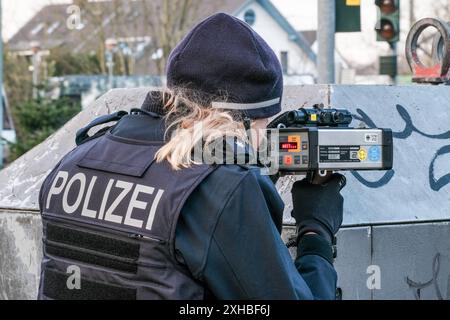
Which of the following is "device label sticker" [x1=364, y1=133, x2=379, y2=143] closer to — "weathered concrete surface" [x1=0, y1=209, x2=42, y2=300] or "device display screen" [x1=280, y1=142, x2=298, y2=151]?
"device display screen" [x1=280, y1=142, x2=298, y2=151]

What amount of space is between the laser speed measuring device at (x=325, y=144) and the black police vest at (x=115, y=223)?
1.66ft

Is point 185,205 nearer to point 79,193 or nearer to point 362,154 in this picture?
point 79,193

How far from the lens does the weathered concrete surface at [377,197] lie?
3582 millimetres

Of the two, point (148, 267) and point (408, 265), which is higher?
point (148, 267)

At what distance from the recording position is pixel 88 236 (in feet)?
7.32

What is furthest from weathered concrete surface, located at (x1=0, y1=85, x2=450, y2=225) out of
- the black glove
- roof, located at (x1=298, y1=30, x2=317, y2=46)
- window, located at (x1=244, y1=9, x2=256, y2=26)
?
roof, located at (x1=298, y1=30, x2=317, y2=46)

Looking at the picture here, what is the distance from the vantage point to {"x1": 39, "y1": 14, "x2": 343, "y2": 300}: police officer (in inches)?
81.9

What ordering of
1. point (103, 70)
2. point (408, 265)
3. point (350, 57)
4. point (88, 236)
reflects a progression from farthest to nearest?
point (350, 57) < point (103, 70) < point (408, 265) < point (88, 236)

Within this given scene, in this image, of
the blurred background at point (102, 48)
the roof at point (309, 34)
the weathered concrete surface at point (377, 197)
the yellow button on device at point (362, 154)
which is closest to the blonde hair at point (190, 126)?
the yellow button on device at point (362, 154)

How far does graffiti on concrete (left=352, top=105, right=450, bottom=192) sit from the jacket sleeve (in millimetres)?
1751
